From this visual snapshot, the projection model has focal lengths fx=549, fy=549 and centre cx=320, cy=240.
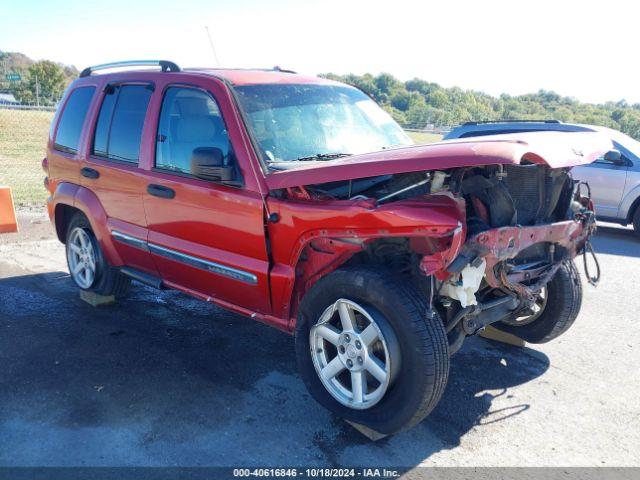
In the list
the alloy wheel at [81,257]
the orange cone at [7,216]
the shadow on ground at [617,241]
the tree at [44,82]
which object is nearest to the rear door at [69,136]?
the alloy wheel at [81,257]

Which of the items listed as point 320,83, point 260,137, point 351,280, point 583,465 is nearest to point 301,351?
point 351,280

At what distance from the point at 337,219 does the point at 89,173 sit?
282cm

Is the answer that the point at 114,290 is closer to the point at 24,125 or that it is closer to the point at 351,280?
the point at 351,280

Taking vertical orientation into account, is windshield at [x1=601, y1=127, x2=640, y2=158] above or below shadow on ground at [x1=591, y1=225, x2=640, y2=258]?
above

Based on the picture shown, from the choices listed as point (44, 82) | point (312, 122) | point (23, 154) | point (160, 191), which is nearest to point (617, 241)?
point (312, 122)

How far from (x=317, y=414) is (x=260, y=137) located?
185 centimetres

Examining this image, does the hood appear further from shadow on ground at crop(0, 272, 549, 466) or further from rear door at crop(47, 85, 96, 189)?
rear door at crop(47, 85, 96, 189)

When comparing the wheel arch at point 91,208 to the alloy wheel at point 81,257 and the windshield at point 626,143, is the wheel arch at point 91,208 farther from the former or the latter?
the windshield at point 626,143

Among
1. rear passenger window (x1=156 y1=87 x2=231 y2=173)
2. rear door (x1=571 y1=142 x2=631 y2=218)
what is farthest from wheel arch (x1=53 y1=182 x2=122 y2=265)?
rear door (x1=571 y1=142 x2=631 y2=218)

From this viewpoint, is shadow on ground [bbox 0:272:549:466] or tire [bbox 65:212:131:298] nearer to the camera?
→ shadow on ground [bbox 0:272:549:466]

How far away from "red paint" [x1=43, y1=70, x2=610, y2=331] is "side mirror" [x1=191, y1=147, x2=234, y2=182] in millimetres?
98

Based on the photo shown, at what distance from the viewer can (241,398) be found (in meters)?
3.61

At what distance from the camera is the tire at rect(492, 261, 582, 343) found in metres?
4.15

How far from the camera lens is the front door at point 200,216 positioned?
12.0 feet
